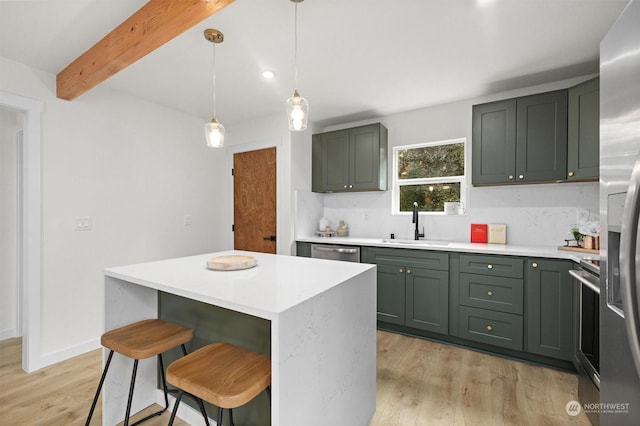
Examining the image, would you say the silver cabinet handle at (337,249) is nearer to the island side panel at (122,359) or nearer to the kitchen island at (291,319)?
the kitchen island at (291,319)

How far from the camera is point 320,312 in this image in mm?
1283

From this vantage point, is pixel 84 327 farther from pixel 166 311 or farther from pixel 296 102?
pixel 296 102

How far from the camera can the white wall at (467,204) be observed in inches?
111

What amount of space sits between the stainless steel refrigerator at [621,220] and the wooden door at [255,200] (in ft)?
10.3

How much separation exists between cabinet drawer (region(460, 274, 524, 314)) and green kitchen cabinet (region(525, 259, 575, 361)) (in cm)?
8

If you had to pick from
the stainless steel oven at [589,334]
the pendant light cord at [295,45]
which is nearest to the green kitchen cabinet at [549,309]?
the stainless steel oven at [589,334]

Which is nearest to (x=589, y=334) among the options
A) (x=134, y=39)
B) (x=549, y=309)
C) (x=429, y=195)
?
(x=549, y=309)

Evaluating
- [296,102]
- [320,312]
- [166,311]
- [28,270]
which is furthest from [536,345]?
[28,270]

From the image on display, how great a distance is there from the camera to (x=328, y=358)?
1356 millimetres

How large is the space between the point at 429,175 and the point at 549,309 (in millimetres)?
1794

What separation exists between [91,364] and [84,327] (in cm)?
41

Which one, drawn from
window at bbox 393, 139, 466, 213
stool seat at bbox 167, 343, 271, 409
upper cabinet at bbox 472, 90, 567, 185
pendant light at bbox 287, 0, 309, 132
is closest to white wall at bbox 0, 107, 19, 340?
stool seat at bbox 167, 343, 271, 409

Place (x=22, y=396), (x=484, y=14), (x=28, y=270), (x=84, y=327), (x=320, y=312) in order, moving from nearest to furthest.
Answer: (x=320, y=312)
(x=484, y=14)
(x=22, y=396)
(x=28, y=270)
(x=84, y=327)

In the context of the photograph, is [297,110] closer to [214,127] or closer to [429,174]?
[214,127]
